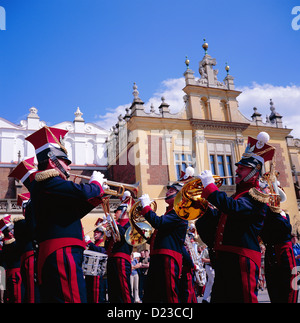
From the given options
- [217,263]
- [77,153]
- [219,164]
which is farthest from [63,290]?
[77,153]

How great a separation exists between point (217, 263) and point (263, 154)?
1560 mm

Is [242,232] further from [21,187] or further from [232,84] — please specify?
[232,84]

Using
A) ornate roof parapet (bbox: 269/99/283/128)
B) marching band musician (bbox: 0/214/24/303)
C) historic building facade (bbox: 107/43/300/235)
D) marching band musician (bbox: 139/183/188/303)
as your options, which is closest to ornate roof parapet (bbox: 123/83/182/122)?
historic building facade (bbox: 107/43/300/235)

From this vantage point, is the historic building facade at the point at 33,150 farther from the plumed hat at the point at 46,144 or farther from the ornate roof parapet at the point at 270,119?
the plumed hat at the point at 46,144

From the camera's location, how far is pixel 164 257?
559 centimetres

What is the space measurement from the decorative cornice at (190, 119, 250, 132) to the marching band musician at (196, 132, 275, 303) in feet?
73.3

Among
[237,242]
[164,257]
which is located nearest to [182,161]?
[164,257]

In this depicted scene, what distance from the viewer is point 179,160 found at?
25469mm

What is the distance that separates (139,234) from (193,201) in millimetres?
Answer: 2297

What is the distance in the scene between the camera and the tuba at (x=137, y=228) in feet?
21.8

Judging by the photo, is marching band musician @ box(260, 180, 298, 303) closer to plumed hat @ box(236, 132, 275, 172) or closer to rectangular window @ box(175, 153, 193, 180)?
plumed hat @ box(236, 132, 275, 172)

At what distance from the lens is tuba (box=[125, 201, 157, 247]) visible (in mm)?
6657

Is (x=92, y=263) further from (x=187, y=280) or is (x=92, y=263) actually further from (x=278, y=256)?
(x=278, y=256)
